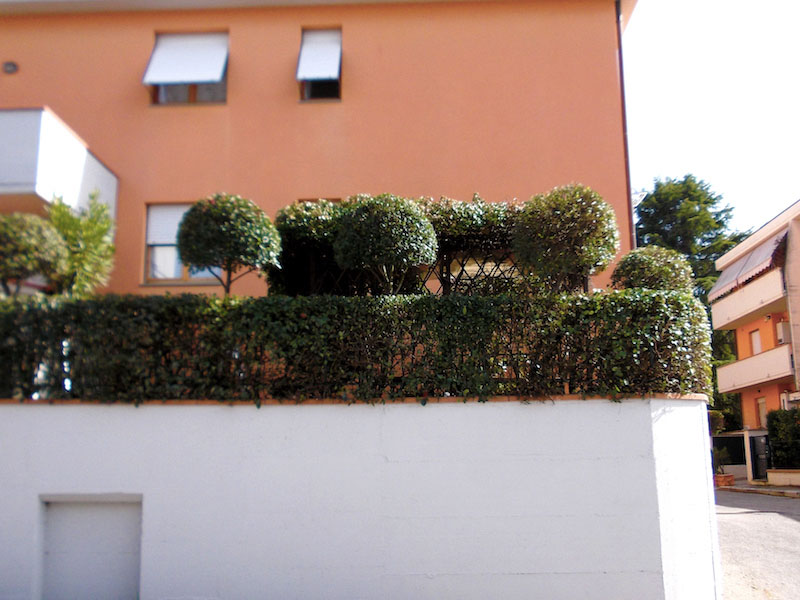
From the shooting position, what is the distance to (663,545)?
7586 millimetres

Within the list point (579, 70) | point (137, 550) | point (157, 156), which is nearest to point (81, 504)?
point (137, 550)

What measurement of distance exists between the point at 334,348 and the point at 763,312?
26.4 meters

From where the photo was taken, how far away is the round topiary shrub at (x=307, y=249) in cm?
1014

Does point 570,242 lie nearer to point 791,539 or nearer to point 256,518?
point 256,518

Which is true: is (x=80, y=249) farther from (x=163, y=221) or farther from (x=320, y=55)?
(x=320, y=55)

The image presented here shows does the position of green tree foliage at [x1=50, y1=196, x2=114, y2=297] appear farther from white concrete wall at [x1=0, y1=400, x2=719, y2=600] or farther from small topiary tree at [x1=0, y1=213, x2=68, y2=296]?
white concrete wall at [x1=0, y1=400, x2=719, y2=600]

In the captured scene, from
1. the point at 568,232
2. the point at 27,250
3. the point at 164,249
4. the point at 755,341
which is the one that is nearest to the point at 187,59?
the point at 164,249

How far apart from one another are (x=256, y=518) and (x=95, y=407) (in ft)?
6.49

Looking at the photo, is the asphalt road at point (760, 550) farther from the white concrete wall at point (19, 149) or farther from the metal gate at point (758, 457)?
the white concrete wall at point (19, 149)

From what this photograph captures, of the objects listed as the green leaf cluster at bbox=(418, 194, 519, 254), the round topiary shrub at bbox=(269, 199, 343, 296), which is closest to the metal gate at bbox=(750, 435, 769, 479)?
the green leaf cluster at bbox=(418, 194, 519, 254)

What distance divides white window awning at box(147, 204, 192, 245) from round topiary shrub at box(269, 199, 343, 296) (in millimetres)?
2437

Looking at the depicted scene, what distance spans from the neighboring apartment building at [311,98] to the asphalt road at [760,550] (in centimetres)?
A: 512

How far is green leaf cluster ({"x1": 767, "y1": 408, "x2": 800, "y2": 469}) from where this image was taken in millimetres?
24750

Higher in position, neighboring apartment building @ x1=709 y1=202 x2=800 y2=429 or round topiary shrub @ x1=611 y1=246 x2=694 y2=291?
neighboring apartment building @ x1=709 y1=202 x2=800 y2=429
